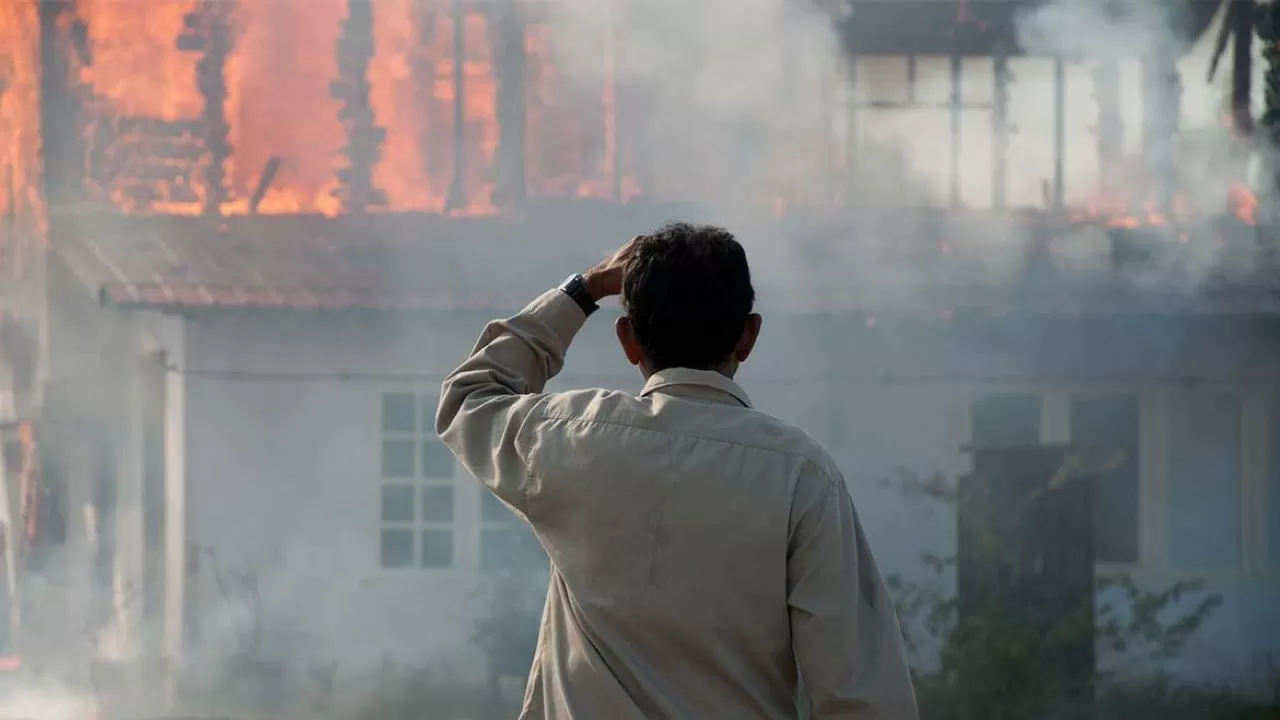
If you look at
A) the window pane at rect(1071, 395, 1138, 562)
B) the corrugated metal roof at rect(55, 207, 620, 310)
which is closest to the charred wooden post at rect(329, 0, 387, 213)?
the corrugated metal roof at rect(55, 207, 620, 310)

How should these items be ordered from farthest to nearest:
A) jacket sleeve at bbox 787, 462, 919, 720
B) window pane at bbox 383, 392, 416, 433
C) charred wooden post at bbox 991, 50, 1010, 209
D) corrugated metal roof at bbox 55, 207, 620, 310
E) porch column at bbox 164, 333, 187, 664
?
1. charred wooden post at bbox 991, 50, 1010, 209
2. window pane at bbox 383, 392, 416, 433
3. porch column at bbox 164, 333, 187, 664
4. corrugated metal roof at bbox 55, 207, 620, 310
5. jacket sleeve at bbox 787, 462, 919, 720

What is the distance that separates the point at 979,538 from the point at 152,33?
5.38 metres

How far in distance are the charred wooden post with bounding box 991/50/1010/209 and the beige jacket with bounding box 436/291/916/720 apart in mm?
6952

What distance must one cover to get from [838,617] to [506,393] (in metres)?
0.53

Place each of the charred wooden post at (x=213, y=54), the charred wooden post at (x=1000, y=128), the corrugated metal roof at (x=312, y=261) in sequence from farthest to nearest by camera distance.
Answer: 1. the charred wooden post at (x=1000, y=128)
2. the charred wooden post at (x=213, y=54)
3. the corrugated metal roof at (x=312, y=261)

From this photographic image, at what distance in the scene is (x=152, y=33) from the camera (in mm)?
8266

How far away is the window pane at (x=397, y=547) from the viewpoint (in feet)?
26.4

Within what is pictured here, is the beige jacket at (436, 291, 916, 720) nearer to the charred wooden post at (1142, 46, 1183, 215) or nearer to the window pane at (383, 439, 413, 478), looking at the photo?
the window pane at (383, 439, 413, 478)

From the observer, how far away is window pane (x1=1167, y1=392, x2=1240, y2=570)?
27.0ft

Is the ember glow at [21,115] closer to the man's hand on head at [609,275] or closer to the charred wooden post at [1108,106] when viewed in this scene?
the charred wooden post at [1108,106]

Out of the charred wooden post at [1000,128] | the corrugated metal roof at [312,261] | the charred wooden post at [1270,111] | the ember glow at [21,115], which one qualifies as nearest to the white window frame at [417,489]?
the corrugated metal roof at [312,261]

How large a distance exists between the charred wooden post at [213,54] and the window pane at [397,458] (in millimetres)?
1881

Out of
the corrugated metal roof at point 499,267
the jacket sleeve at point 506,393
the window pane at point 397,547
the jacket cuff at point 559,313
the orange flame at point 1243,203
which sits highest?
the orange flame at point 1243,203

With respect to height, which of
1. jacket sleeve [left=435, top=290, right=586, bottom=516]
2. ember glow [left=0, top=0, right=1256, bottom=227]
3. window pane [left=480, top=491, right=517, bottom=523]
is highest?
ember glow [left=0, top=0, right=1256, bottom=227]
